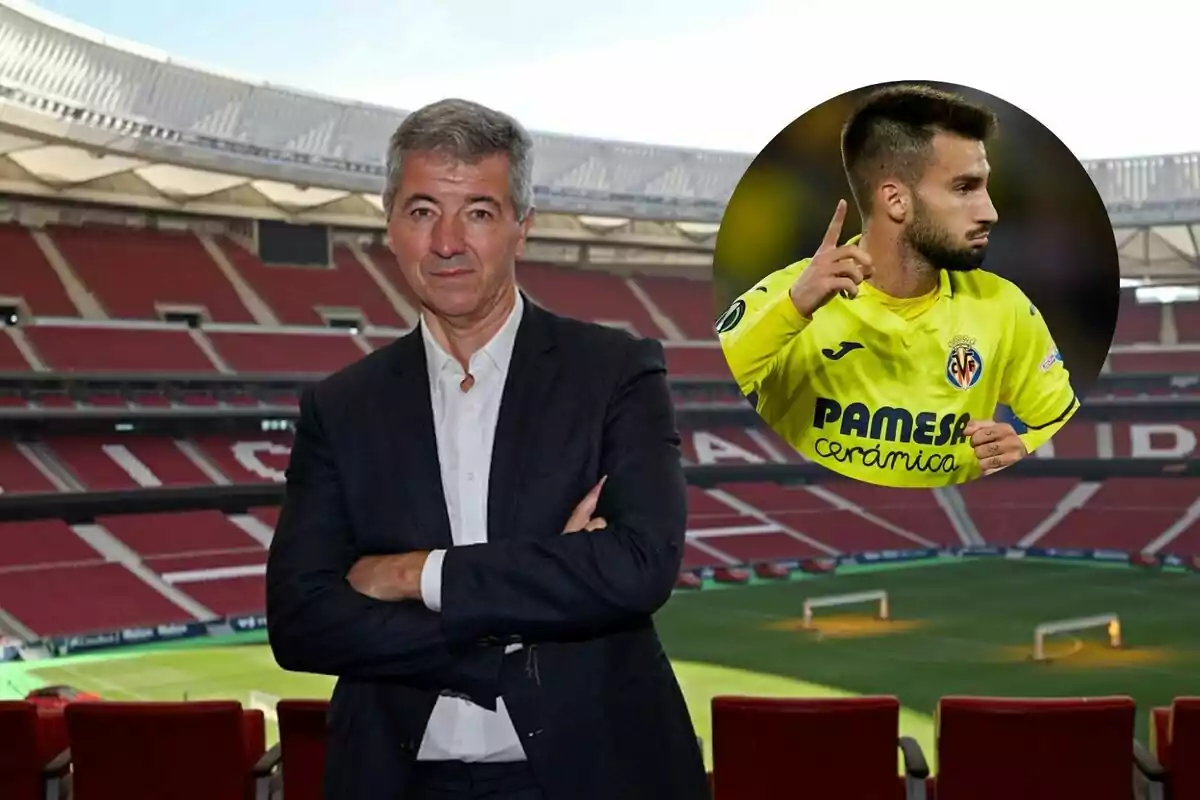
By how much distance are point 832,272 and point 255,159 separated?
13.0 meters

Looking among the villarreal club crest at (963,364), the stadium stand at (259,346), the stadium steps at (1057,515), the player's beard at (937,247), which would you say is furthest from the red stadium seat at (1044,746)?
the stadium steps at (1057,515)

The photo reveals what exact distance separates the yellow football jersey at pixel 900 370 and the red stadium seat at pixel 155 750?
2584mm

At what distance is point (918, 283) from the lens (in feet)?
15.2

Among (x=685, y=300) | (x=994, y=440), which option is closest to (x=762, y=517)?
(x=685, y=300)

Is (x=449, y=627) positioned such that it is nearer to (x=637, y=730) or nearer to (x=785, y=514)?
(x=637, y=730)

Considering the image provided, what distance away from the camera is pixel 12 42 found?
44.0 feet

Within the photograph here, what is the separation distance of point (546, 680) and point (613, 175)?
1697 centimetres

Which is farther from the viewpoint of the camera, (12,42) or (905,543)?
(905,543)

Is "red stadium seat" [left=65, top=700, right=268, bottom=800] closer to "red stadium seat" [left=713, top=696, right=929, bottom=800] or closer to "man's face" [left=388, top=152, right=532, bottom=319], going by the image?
"red stadium seat" [left=713, top=696, right=929, bottom=800]

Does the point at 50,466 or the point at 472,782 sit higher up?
the point at 50,466

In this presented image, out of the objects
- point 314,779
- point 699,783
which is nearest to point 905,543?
point 314,779

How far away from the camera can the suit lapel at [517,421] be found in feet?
5.11

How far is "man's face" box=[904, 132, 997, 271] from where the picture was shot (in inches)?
175

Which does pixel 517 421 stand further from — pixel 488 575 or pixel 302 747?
pixel 302 747
